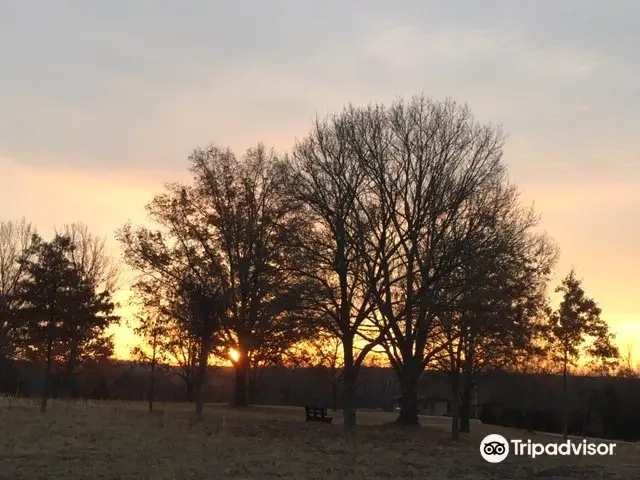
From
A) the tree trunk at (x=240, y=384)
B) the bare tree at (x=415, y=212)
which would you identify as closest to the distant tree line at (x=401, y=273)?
the bare tree at (x=415, y=212)

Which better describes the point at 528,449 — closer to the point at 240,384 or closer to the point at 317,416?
the point at 317,416

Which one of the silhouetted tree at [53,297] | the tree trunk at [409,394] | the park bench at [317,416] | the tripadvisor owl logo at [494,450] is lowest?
the park bench at [317,416]

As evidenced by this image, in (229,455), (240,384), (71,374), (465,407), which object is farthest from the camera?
(71,374)

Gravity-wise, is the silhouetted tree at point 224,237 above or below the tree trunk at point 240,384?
above

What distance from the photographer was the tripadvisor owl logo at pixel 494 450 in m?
18.4

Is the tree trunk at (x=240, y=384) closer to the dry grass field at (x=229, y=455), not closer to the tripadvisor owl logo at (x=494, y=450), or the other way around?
the dry grass field at (x=229, y=455)

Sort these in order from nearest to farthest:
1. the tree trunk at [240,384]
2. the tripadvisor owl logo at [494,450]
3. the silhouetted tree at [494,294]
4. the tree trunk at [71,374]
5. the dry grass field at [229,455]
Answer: the dry grass field at [229,455], the tripadvisor owl logo at [494,450], the silhouetted tree at [494,294], the tree trunk at [240,384], the tree trunk at [71,374]

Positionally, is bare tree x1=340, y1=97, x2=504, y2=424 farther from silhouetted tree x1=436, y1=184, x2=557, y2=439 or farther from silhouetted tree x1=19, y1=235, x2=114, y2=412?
silhouetted tree x1=19, y1=235, x2=114, y2=412

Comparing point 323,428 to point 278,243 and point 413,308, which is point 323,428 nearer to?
point 413,308

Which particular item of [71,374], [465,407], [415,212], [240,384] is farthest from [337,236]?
[71,374]

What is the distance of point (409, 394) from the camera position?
31156 millimetres

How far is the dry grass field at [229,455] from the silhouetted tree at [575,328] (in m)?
8.95

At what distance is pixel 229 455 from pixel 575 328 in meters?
20.0

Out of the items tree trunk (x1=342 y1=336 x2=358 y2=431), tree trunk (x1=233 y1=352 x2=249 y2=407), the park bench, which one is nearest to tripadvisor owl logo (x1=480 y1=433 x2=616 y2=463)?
tree trunk (x1=342 y1=336 x2=358 y2=431)
